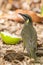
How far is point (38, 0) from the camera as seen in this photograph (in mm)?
11688

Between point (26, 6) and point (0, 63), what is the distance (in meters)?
4.71

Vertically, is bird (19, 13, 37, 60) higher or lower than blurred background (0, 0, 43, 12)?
higher

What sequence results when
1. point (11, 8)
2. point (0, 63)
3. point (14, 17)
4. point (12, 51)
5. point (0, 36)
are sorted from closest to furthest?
1. point (0, 63)
2. point (12, 51)
3. point (0, 36)
4. point (14, 17)
5. point (11, 8)

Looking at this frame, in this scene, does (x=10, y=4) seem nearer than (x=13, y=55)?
No

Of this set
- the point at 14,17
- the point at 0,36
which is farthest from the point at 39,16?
the point at 0,36

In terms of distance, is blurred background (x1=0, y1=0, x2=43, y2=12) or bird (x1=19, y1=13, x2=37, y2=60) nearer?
bird (x1=19, y1=13, x2=37, y2=60)

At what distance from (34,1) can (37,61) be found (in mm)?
5031

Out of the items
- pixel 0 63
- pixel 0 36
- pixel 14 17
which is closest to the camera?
→ pixel 0 63

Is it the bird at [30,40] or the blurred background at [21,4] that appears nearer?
the bird at [30,40]

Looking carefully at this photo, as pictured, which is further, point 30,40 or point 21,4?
point 21,4

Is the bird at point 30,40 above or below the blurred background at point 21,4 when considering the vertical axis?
above

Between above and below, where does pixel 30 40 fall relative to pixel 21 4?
above

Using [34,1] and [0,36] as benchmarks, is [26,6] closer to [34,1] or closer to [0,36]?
[34,1]

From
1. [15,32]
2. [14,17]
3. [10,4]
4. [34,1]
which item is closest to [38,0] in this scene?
[34,1]
